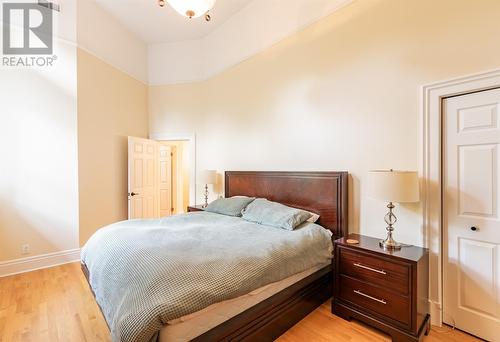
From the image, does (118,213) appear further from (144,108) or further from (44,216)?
(144,108)

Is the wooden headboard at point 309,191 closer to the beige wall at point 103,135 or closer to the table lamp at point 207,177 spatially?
the table lamp at point 207,177

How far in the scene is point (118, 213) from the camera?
14.0ft

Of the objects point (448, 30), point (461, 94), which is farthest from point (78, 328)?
point (448, 30)

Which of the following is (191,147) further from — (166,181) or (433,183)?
(433,183)

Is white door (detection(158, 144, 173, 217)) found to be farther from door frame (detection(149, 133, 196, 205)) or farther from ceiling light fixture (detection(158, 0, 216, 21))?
ceiling light fixture (detection(158, 0, 216, 21))

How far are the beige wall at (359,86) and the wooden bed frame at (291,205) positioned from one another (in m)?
0.15

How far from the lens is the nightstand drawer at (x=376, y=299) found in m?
1.80

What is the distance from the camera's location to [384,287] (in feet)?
6.22

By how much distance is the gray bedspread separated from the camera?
4.12 ft

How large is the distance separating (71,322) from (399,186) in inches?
116

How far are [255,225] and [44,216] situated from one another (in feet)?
9.70

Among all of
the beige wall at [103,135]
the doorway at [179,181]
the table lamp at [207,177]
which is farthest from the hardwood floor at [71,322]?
the doorway at [179,181]

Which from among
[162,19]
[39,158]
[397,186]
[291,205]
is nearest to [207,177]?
[291,205]

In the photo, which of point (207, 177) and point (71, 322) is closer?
point (71, 322)
